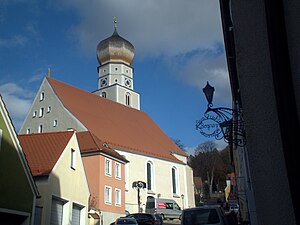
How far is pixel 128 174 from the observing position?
44906 mm

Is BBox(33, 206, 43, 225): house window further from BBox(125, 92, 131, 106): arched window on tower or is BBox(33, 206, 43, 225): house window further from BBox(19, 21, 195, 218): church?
BBox(125, 92, 131, 106): arched window on tower

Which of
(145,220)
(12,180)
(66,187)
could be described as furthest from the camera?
(145,220)

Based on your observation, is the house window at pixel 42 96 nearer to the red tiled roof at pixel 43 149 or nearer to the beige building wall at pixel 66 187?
the red tiled roof at pixel 43 149

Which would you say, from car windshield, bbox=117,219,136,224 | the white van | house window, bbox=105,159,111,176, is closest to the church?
the white van

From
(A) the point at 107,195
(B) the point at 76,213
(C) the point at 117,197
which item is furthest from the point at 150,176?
(B) the point at 76,213

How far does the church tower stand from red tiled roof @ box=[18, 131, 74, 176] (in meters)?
41.3

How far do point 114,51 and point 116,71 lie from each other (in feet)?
13.8

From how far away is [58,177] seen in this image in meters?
19.5

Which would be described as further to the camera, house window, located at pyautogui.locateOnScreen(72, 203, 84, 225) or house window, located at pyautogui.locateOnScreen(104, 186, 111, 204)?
house window, located at pyautogui.locateOnScreen(104, 186, 111, 204)

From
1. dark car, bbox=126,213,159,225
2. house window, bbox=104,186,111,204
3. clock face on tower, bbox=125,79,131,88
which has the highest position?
clock face on tower, bbox=125,79,131,88

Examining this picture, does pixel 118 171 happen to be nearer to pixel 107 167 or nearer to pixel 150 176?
pixel 107 167

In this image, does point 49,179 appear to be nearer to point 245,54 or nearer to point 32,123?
point 245,54

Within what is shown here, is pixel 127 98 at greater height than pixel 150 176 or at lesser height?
greater

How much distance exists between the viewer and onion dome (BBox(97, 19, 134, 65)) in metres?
69.2
